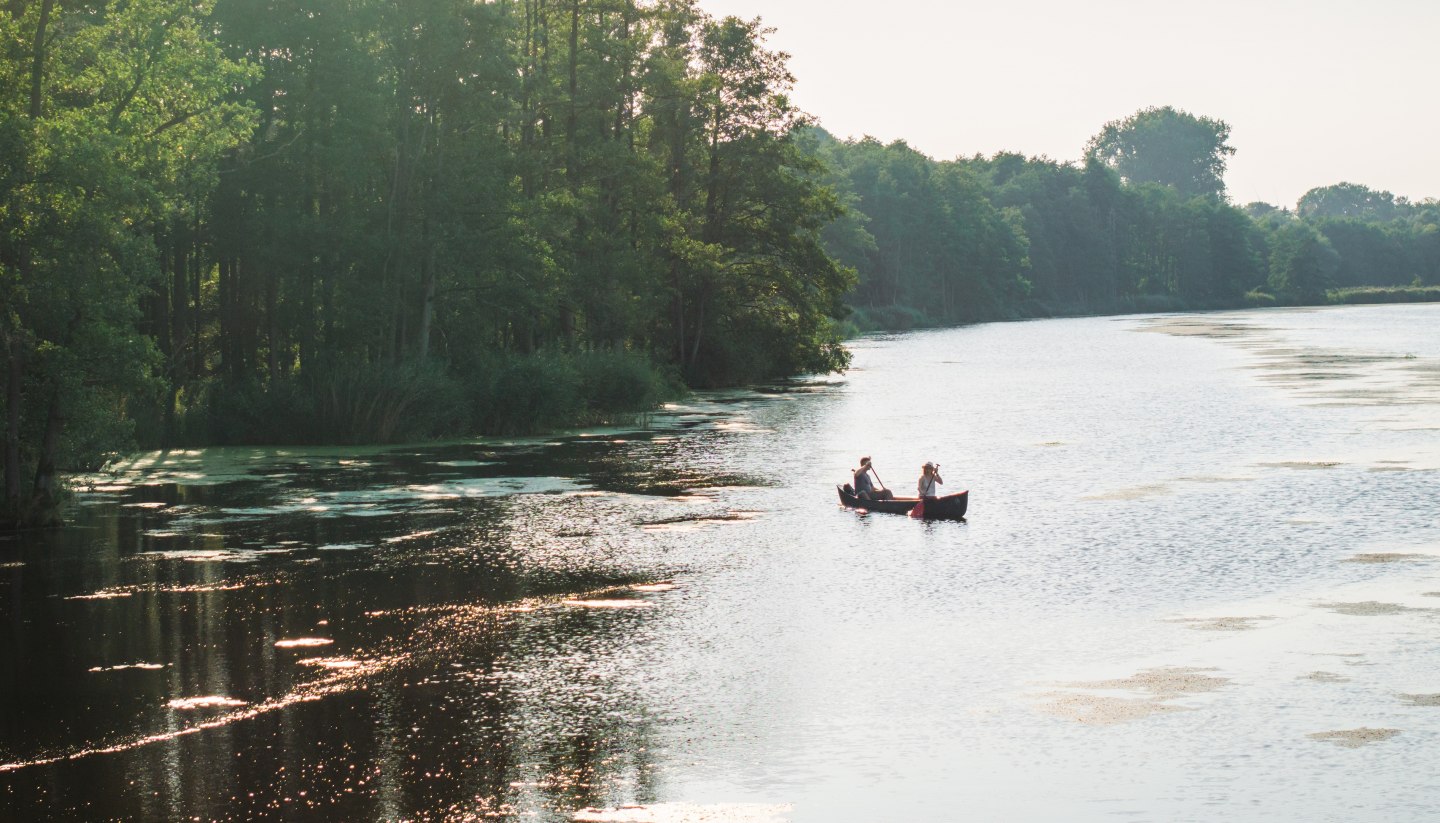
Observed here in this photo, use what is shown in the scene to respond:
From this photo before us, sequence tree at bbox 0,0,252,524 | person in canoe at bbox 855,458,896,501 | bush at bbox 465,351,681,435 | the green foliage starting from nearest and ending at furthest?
1. tree at bbox 0,0,252,524
2. person in canoe at bbox 855,458,896,501
3. bush at bbox 465,351,681,435
4. the green foliage

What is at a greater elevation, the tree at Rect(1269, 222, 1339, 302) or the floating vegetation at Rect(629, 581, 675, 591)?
the tree at Rect(1269, 222, 1339, 302)

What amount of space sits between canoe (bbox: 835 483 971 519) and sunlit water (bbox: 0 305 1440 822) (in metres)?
0.44

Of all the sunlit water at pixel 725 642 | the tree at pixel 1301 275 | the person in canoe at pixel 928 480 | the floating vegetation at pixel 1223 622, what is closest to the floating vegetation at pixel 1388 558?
the sunlit water at pixel 725 642

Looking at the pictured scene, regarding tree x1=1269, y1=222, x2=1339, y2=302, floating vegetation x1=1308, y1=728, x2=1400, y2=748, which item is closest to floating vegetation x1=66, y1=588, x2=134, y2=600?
floating vegetation x1=1308, y1=728, x2=1400, y2=748

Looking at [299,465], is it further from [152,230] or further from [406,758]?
[406,758]

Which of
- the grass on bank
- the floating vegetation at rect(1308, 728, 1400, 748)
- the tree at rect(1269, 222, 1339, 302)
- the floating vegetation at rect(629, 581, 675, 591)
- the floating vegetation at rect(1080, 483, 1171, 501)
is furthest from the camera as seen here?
the tree at rect(1269, 222, 1339, 302)

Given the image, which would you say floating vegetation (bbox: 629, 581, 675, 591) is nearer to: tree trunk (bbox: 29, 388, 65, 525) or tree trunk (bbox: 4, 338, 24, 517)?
tree trunk (bbox: 29, 388, 65, 525)

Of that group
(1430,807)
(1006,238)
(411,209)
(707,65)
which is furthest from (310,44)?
(1006,238)

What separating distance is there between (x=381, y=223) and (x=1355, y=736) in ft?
118

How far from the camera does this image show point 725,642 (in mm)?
15938

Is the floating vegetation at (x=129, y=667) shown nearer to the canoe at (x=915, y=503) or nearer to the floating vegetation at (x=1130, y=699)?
the floating vegetation at (x=1130, y=699)

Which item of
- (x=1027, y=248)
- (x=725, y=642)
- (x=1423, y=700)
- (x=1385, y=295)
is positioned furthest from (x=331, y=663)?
(x=1385, y=295)

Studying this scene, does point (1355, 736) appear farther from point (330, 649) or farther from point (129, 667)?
point (129, 667)

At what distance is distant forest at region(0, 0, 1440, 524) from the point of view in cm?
2416
